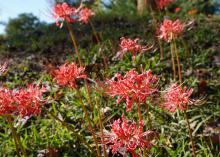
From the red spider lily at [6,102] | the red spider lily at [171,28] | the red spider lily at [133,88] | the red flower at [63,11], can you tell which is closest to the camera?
the red spider lily at [133,88]

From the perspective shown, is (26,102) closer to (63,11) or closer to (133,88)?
(133,88)

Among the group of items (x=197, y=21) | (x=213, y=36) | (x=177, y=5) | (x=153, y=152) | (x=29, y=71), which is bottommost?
(x=153, y=152)

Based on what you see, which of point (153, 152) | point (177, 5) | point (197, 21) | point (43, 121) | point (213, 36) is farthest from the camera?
point (177, 5)

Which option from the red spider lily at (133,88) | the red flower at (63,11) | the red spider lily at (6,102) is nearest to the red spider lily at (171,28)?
the red flower at (63,11)

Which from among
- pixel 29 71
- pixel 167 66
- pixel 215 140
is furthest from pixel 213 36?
pixel 215 140

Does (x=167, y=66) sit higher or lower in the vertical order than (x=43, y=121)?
higher

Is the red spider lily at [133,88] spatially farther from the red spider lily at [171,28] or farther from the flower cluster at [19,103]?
the red spider lily at [171,28]

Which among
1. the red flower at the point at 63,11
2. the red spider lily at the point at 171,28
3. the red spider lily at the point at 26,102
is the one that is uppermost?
the red flower at the point at 63,11

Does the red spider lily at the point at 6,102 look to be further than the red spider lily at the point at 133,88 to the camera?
Yes

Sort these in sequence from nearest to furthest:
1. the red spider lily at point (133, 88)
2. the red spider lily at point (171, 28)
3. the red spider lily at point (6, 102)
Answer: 1. the red spider lily at point (133, 88)
2. the red spider lily at point (6, 102)
3. the red spider lily at point (171, 28)

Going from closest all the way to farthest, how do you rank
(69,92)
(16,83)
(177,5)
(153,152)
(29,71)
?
(153,152)
(69,92)
(16,83)
(29,71)
(177,5)

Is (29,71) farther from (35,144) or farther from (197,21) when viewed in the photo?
(197,21)
